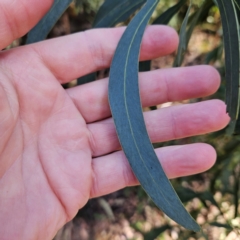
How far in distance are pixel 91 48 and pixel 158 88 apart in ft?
0.60

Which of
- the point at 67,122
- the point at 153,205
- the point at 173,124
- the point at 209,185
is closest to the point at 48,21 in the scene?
the point at 67,122

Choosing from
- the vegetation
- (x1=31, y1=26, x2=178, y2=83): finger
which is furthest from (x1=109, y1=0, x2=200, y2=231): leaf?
the vegetation

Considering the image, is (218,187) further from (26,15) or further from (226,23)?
(26,15)

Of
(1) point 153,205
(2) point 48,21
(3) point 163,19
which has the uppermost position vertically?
(2) point 48,21

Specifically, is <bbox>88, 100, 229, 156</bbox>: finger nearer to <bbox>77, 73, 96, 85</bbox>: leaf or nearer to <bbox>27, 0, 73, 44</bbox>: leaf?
<bbox>77, 73, 96, 85</bbox>: leaf

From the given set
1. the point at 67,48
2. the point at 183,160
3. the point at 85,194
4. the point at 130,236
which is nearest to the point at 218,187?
the point at 130,236

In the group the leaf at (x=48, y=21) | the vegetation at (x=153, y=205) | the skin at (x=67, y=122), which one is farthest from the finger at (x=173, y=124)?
the vegetation at (x=153, y=205)

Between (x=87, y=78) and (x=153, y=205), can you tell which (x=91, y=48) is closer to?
(x=87, y=78)

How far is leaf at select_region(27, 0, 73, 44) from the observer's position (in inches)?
34.1

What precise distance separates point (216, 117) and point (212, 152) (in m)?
0.08

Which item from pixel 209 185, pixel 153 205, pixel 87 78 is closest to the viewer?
pixel 87 78

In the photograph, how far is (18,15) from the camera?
30.7 inches

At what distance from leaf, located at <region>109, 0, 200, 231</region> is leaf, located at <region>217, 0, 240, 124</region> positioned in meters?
0.15

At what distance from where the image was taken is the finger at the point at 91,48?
935mm
